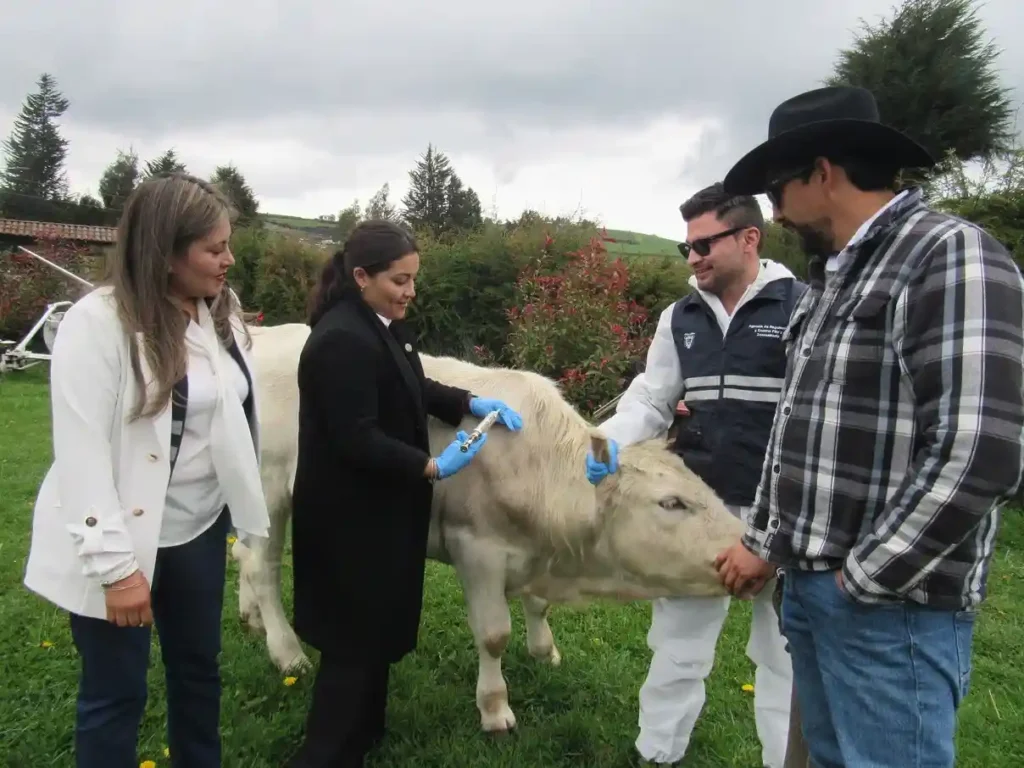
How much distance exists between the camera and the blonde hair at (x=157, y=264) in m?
2.26

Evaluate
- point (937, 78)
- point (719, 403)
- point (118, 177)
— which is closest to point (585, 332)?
point (719, 403)

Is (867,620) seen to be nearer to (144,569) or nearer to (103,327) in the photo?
(144,569)

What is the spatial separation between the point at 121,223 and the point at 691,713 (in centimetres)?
286

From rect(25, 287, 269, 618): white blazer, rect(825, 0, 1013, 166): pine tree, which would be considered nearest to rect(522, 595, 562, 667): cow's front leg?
rect(25, 287, 269, 618): white blazer

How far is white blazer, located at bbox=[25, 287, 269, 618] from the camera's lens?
2.13 meters

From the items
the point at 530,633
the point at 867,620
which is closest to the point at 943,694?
the point at 867,620

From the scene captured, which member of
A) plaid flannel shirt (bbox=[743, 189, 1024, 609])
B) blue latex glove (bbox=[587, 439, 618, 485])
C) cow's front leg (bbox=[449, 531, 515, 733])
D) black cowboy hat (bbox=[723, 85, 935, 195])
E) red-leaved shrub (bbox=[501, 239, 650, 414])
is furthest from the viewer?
red-leaved shrub (bbox=[501, 239, 650, 414])

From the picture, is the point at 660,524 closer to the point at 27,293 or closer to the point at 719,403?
the point at 719,403

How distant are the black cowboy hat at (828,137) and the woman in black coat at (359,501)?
4.64 feet

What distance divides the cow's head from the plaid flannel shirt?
4.14 feet

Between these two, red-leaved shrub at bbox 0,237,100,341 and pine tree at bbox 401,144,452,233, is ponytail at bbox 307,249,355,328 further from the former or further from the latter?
pine tree at bbox 401,144,452,233

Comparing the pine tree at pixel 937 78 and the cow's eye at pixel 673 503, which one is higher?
the pine tree at pixel 937 78

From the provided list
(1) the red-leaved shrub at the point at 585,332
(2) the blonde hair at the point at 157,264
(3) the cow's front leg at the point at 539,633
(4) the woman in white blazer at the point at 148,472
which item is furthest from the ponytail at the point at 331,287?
(1) the red-leaved shrub at the point at 585,332

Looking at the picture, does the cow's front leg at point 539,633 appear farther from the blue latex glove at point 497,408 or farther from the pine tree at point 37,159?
the pine tree at point 37,159
